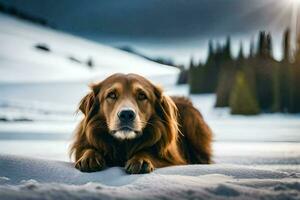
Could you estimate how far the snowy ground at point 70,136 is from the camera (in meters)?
2.60

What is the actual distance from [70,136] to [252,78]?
1.31 m

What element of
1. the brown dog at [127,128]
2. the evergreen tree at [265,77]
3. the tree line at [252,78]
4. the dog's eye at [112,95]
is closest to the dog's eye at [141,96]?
the brown dog at [127,128]


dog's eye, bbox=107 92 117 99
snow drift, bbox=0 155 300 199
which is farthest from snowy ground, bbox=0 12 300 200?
dog's eye, bbox=107 92 117 99

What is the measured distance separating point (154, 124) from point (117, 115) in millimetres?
289

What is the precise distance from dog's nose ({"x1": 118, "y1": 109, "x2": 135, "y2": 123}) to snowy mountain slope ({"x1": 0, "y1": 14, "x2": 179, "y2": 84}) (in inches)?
41.0

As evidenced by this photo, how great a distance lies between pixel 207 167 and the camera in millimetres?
3057

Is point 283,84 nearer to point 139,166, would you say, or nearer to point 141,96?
point 141,96

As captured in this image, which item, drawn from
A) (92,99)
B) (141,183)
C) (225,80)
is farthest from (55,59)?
(141,183)

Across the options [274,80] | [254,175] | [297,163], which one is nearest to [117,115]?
[254,175]

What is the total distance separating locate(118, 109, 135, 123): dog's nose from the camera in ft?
9.61

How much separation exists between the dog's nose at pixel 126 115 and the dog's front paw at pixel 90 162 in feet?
0.73

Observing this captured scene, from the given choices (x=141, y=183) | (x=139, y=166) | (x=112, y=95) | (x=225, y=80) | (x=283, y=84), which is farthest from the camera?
(x=225, y=80)

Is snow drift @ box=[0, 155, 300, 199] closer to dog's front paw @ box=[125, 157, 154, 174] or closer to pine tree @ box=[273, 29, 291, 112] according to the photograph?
dog's front paw @ box=[125, 157, 154, 174]

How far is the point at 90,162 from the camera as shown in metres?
2.98
